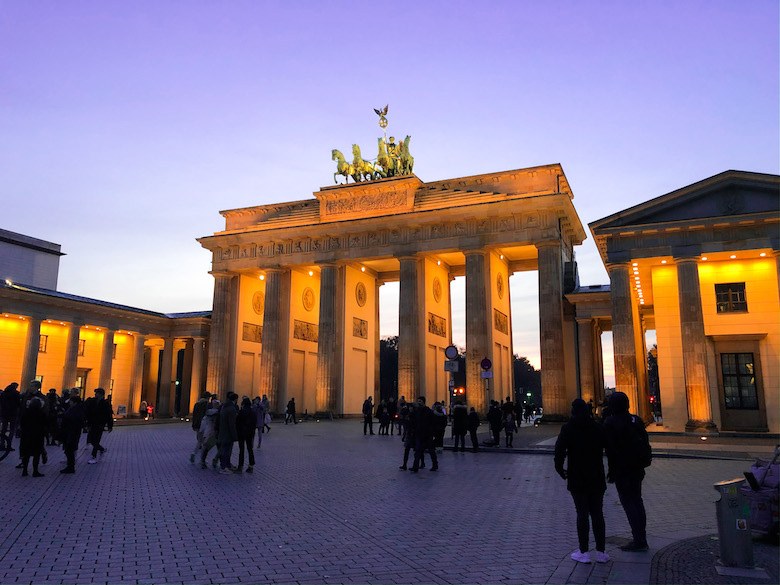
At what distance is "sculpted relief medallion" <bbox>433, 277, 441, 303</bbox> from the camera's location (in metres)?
44.4

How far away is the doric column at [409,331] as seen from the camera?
3950 cm

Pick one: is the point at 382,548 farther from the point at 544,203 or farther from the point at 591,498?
the point at 544,203

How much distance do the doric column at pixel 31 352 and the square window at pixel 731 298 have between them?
40.8 meters

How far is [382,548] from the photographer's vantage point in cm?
700

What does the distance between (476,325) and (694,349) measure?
14987 millimetres

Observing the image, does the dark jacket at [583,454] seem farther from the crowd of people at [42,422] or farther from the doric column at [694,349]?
the doric column at [694,349]

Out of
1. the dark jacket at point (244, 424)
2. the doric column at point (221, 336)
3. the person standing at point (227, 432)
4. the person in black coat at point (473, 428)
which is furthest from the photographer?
the doric column at point (221, 336)

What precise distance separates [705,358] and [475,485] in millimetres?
17130

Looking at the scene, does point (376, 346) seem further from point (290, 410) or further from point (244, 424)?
point (244, 424)

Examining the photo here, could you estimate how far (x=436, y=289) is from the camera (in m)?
44.8

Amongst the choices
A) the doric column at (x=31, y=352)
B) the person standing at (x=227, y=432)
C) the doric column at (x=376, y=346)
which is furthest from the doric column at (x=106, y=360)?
the person standing at (x=227, y=432)

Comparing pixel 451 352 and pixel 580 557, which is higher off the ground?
pixel 451 352

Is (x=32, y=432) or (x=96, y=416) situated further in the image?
(x=96, y=416)

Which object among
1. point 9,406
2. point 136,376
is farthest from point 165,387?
point 9,406
